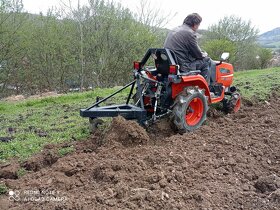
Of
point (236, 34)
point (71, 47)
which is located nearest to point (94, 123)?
point (71, 47)

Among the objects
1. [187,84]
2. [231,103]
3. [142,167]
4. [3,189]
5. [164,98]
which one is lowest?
[3,189]

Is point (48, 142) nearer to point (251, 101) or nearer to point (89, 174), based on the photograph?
point (89, 174)

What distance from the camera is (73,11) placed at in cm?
1802

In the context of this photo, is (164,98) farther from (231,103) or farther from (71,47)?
(71,47)

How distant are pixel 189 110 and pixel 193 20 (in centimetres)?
153

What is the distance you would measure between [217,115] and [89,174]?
3548 millimetres

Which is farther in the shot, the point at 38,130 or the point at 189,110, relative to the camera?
the point at 38,130

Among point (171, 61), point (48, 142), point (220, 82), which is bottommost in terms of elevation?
point (48, 142)

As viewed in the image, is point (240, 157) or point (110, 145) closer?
point (240, 157)

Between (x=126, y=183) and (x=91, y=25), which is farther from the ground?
(x=91, y=25)

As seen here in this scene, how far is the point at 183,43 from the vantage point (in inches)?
213

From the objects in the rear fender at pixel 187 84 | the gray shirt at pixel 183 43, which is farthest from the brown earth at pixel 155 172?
the gray shirt at pixel 183 43

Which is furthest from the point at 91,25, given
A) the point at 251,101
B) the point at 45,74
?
the point at 251,101

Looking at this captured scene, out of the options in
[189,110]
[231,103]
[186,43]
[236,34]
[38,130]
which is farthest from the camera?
[236,34]
